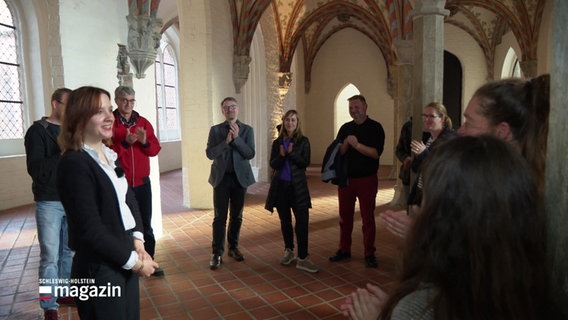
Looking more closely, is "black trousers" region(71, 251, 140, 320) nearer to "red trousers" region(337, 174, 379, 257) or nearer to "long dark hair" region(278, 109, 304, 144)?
"long dark hair" region(278, 109, 304, 144)

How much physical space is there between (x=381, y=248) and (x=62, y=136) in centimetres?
406

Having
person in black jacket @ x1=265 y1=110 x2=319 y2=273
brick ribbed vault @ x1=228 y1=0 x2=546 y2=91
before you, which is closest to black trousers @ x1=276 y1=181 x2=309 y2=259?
person in black jacket @ x1=265 y1=110 x2=319 y2=273

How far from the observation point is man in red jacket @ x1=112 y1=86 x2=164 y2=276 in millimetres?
3596

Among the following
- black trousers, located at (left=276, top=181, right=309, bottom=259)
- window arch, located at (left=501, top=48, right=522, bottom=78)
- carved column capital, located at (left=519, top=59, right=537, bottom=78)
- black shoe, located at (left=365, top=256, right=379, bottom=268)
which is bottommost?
black shoe, located at (left=365, top=256, right=379, bottom=268)

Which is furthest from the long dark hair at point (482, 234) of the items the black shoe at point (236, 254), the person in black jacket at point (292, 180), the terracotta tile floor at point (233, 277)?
the black shoe at point (236, 254)

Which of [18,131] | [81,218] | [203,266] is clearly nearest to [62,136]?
[81,218]

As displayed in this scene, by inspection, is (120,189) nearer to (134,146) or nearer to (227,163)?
(134,146)

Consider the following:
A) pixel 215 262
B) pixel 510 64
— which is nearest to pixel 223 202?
pixel 215 262

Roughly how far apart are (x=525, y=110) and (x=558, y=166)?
308 millimetres

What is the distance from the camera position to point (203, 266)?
4391 mm

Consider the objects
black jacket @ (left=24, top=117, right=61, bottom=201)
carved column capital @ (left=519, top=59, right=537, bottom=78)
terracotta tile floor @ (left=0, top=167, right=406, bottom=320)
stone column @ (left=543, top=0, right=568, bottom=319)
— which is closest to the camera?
stone column @ (left=543, top=0, right=568, bottom=319)

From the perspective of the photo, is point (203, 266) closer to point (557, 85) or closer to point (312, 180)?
point (557, 85)

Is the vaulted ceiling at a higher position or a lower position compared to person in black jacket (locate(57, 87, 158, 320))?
higher

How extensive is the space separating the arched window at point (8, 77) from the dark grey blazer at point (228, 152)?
20.0 ft
